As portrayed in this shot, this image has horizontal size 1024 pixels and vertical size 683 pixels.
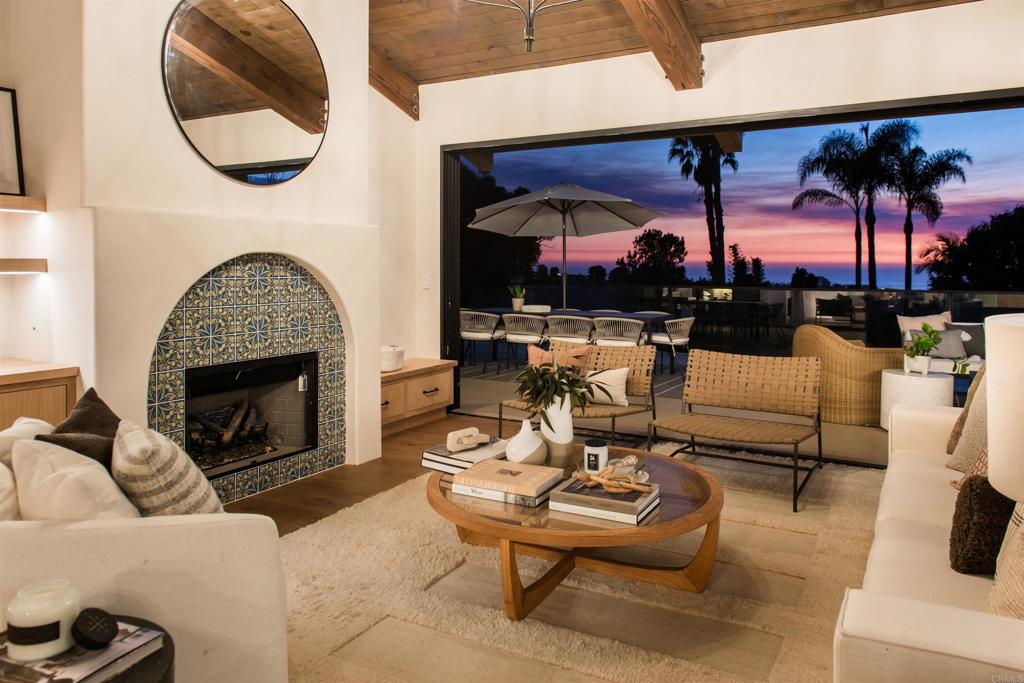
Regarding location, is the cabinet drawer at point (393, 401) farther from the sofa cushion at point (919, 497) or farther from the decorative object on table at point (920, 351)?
the decorative object on table at point (920, 351)

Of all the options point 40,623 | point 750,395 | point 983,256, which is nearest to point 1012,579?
point 40,623

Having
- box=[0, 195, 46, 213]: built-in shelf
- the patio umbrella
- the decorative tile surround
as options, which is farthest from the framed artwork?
the patio umbrella

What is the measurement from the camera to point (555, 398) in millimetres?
3236

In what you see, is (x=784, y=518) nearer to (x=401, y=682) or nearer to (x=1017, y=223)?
(x=401, y=682)

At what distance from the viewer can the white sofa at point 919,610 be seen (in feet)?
4.39

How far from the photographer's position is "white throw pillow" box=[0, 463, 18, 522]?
177 centimetres

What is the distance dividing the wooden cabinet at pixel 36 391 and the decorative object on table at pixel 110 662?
1.99 meters

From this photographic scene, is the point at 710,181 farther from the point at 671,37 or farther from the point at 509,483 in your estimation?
the point at 509,483

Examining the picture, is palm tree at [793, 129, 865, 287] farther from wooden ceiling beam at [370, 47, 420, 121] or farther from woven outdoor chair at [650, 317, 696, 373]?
wooden ceiling beam at [370, 47, 420, 121]

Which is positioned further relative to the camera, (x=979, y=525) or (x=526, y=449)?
(x=526, y=449)

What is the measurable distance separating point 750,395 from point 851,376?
1803 mm

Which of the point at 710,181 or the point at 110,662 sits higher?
the point at 710,181

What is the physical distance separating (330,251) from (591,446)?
7.69 feet

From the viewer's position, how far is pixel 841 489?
4.38 metres
